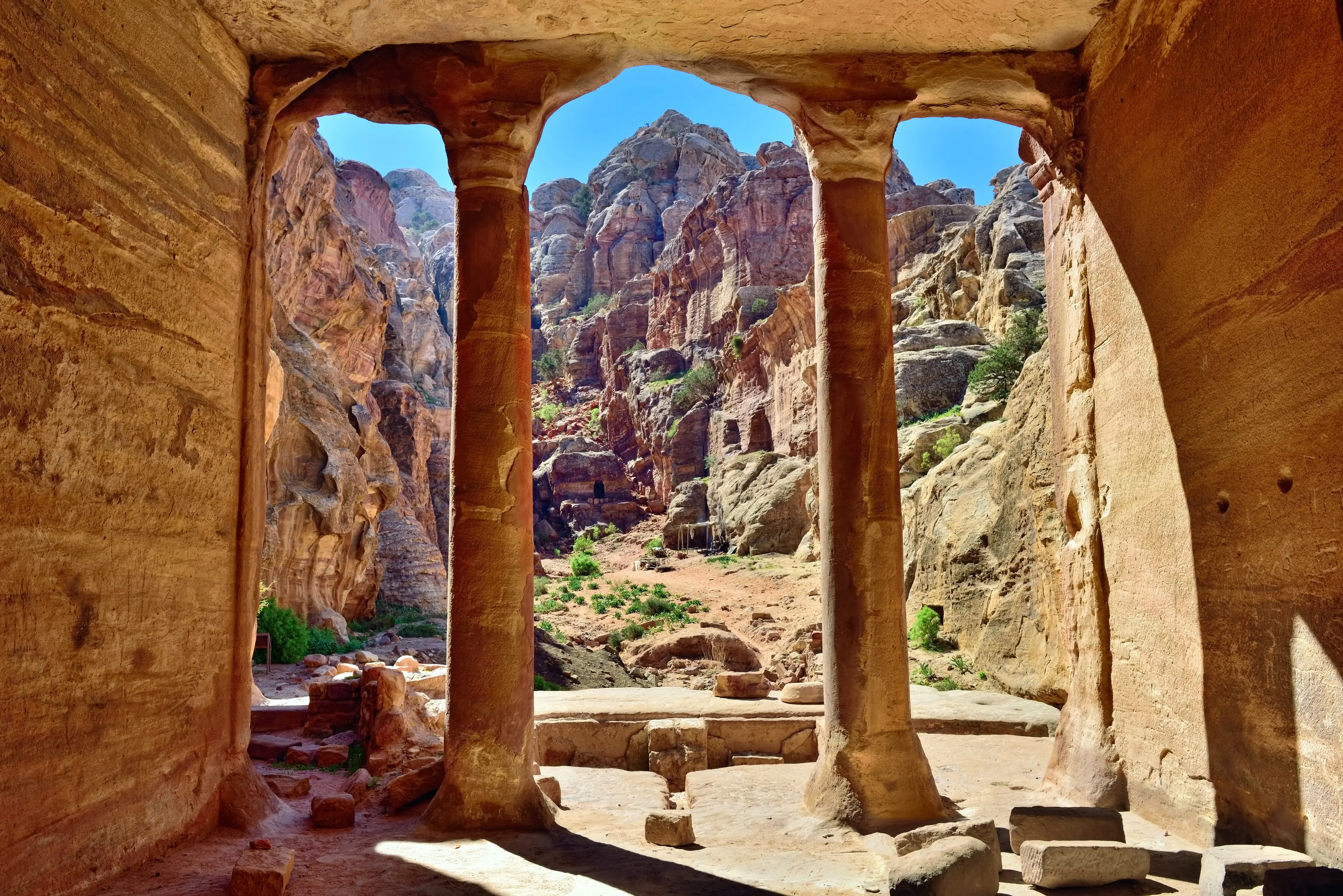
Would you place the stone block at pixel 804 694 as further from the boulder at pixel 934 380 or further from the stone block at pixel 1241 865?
the boulder at pixel 934 380

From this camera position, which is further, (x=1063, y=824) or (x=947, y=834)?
(x=1063, y=824)

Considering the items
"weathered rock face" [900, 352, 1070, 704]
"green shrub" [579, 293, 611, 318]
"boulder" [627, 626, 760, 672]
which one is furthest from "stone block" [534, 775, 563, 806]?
"green shrub" [579, 293, 611, 318]

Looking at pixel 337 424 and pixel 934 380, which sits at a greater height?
pixel 934 380

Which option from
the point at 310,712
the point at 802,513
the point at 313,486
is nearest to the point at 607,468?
the point at 802,513

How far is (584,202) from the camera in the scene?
8712cm

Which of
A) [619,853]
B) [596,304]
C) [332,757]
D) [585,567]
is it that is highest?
[596,304]

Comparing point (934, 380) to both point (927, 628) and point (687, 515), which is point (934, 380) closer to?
point (927, 628)

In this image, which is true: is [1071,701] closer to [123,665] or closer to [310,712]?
[123,665]

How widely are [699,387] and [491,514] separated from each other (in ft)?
148

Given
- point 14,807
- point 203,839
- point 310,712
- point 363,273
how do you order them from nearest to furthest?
point 14,807 → point 203,839 → point 310,712 → point 363,273

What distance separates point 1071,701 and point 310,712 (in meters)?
8.04

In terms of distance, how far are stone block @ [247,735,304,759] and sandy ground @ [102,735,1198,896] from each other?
177 centimetres

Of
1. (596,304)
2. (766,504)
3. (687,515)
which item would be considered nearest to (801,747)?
(766,504)

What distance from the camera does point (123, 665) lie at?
16.9 feet
